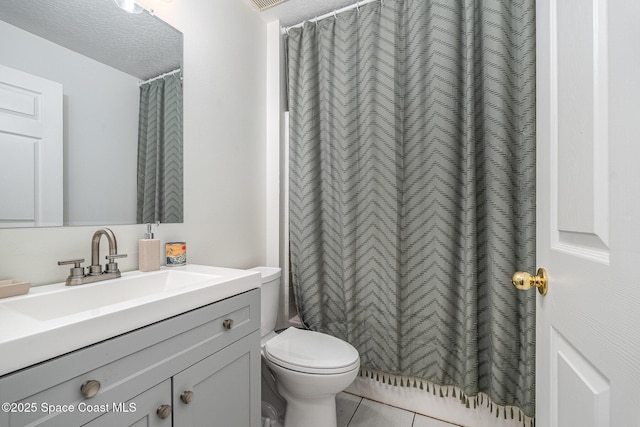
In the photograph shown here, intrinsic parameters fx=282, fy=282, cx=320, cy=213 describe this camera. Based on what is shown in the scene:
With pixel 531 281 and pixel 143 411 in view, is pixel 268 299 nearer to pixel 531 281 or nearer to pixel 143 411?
pixel 143 411

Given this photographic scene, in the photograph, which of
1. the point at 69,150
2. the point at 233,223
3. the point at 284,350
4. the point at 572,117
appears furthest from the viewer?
the point at 233,223

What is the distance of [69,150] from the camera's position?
941mm

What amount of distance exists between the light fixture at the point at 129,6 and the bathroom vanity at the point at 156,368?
40.9 inches

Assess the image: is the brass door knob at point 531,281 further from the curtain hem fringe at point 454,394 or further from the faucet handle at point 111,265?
the faucet handle at point 111,265

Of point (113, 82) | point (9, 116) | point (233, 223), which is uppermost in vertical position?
point (113, 82)

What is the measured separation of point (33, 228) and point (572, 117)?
55.3 inches

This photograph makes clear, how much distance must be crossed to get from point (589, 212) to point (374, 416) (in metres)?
1.52

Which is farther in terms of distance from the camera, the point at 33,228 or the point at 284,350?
the point at 284,350

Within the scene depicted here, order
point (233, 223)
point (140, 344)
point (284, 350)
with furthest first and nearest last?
point (233, 223) → point (284, 350) → point (140, 344)

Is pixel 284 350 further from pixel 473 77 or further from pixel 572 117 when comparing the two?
pixel 473 77

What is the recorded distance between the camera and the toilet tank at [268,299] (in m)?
1.45

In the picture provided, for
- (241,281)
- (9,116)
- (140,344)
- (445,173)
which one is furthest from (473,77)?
(9,116)

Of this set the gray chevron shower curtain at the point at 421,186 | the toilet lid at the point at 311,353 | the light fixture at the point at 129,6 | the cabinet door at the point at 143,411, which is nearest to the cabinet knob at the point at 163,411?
the cabinet door at the point at 143,411

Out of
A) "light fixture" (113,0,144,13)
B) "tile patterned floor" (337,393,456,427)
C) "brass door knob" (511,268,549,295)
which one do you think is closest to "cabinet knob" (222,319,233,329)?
"brass door knob" (511,268,549,295)
